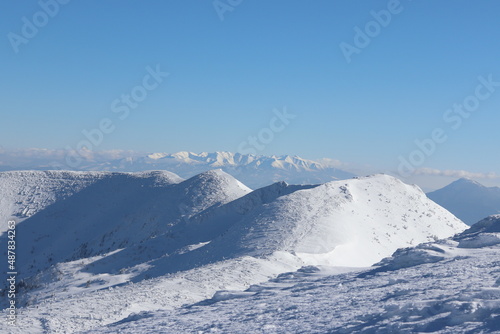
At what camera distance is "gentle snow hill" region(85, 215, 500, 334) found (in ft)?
29.1

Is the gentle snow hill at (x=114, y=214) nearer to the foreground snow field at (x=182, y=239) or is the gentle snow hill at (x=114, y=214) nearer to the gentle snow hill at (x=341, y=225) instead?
the foreground snow field at (x=182, y=239)

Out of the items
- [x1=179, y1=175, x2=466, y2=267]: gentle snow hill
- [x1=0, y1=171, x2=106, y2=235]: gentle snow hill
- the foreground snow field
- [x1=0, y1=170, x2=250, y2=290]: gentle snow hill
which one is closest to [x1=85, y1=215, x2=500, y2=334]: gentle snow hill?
the foreground snow field

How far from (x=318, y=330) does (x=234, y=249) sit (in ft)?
73.6

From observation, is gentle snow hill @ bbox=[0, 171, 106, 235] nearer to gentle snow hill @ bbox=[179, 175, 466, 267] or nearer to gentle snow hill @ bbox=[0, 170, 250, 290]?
gentle snow hill @ bbox=[0, 170, 250, 290]

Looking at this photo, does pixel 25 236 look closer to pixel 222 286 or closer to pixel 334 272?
pixel 222 286

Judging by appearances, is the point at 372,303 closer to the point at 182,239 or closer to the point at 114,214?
the point at 182,239

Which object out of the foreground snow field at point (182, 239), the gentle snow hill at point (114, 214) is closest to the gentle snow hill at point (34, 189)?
the foreground snow field at point (182, 239)

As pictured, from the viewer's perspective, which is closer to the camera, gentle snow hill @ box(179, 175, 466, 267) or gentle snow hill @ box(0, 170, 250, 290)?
gentle snow hill @ box(179, 175, 466, 267)

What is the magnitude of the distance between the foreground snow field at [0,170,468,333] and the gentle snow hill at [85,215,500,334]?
0.18 m

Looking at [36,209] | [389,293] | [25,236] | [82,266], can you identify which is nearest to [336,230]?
[82,266]

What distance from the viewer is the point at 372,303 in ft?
36.7

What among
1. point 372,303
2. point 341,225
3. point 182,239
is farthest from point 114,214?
point 372,303

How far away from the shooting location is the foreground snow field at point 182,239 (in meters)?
17.6

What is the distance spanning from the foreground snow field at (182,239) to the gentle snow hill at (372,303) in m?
0.18
